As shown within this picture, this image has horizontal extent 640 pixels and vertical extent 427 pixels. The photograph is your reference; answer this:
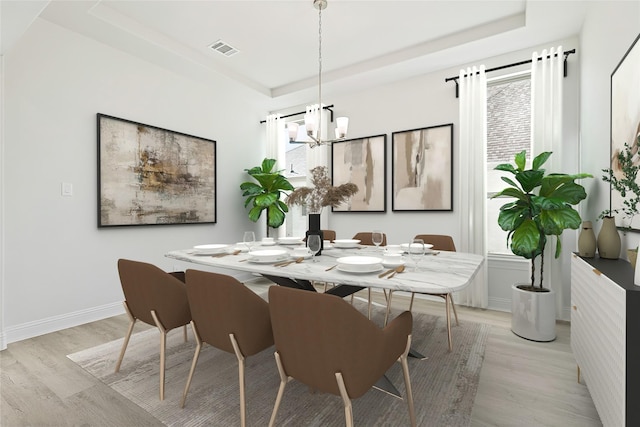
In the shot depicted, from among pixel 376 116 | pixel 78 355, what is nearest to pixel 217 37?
pixel 376 116

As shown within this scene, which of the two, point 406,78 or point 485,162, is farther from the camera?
point 406,78

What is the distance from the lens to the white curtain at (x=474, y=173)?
3551mm

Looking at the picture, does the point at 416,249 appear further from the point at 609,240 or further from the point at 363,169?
the point at 363,169

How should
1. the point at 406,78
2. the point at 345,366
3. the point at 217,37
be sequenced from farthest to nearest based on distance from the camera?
the point at 406,78
the point at 217,37
the point at 345,366

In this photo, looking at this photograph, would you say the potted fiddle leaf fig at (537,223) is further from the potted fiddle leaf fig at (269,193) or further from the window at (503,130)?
the potted fiddle leaf fig at (269,193)

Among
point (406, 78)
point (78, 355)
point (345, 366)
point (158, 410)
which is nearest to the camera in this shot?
point (345, 366)

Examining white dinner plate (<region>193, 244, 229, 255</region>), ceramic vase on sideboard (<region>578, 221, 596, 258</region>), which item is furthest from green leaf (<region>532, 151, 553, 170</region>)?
white dinner plate (<region>193, 244, 229, 255</region>)

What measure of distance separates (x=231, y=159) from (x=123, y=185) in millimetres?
1694

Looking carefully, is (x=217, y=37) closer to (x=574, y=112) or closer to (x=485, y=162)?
(x=485, y=162)

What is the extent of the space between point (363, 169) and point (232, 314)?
3.36 meters

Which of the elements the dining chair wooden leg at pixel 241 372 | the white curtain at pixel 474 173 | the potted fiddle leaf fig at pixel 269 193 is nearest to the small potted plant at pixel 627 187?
the white curtain at pixel 474 173

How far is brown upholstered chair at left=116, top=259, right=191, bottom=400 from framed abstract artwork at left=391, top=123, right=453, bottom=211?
307 cm

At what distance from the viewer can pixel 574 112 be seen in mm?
3180

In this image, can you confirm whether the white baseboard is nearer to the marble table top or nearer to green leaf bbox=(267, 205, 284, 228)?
the marble table top
